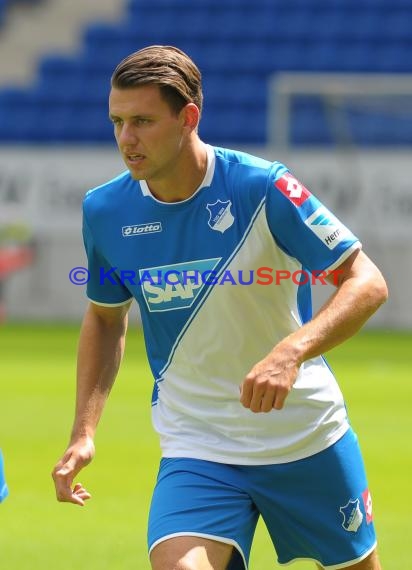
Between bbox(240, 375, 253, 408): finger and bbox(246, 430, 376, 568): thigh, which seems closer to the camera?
bbox(240, 375, 253, 408): finger

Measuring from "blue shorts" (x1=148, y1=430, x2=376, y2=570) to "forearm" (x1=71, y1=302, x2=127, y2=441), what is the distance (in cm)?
29

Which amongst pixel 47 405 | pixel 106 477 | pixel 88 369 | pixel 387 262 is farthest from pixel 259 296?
pixel 387 262

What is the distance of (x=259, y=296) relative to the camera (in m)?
4.14

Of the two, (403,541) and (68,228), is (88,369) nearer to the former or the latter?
(403,541)

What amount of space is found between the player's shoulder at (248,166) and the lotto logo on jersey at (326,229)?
19 cm

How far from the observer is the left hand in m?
3.46

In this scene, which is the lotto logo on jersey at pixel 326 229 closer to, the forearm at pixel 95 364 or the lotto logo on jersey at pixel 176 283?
the lotto logo on jersey at pixel 176 283

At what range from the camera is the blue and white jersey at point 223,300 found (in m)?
4.11

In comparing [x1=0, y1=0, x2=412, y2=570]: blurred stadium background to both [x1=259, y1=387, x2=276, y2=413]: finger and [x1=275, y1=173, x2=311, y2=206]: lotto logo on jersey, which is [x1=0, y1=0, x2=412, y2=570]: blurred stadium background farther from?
[x1=259, y1=387, x2=276, y2=413]: finger

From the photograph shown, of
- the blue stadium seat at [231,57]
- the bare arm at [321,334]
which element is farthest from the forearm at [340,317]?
the blue stadium seat at [231,57]

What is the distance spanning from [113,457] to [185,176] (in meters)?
5.16

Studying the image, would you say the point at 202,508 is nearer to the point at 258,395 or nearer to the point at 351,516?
the point at 351,516

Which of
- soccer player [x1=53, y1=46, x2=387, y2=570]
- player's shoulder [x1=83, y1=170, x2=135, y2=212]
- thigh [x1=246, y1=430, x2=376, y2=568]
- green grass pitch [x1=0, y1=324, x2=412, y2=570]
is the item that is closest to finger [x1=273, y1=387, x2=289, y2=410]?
soccer player [x1=53, y1=46, x2=387, y2=570]

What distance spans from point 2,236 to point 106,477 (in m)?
14.1
